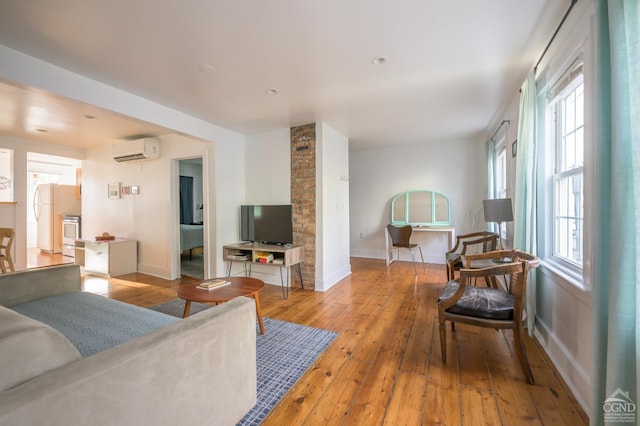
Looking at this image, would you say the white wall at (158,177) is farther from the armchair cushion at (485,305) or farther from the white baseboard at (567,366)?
the white baseboard at (567,366)

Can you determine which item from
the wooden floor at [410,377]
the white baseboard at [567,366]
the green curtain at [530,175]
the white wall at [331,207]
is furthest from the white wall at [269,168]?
the white baseboard at [567,366]

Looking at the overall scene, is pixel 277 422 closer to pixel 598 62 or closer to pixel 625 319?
pixel 625 319

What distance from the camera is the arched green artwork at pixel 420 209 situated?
5414mm

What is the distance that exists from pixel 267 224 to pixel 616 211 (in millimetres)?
3593

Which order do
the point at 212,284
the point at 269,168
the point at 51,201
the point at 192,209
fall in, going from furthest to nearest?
the point at 192,209
the point at 51,201
the point at 269,168
the point at 212,284

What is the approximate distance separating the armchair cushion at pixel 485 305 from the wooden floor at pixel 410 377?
16.4 inches

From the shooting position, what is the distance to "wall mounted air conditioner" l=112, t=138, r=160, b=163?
4.40m

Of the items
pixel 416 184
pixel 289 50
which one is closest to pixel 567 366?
pixel 289 50

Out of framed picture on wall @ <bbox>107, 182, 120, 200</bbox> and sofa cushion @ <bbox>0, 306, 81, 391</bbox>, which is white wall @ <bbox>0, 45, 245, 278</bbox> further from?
sofa cushion @ <bbox>0, 306, 81, 391</bbox>

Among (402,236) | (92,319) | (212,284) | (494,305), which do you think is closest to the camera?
(92,319)

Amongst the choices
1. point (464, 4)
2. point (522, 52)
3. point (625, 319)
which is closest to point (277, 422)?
point (625, 319)

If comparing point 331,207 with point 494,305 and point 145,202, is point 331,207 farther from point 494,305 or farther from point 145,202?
point 145,202

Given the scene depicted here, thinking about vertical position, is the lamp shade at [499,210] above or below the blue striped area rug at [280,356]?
above

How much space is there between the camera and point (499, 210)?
2.89 metres
